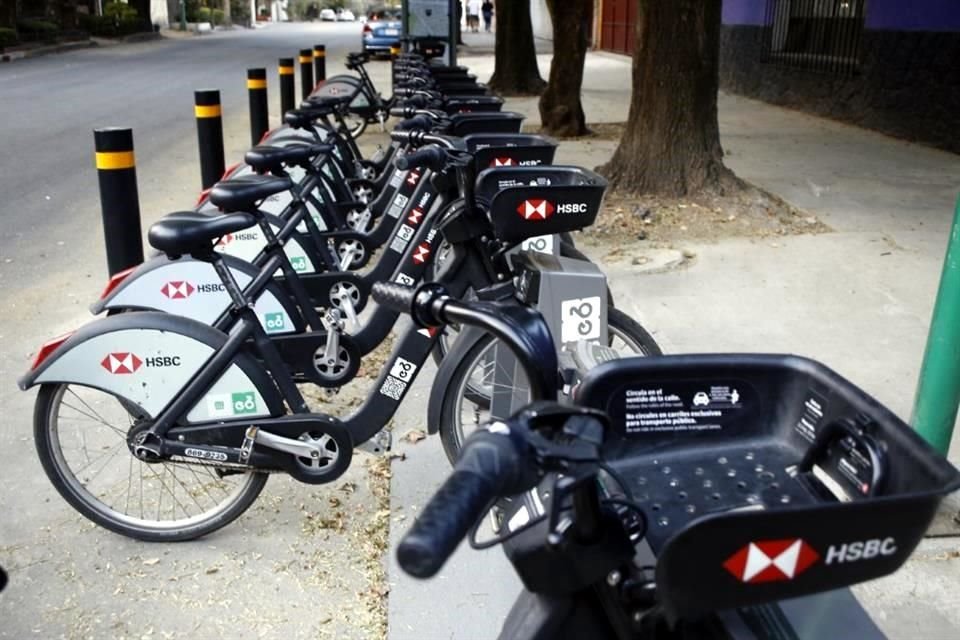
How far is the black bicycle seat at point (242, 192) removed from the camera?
3.61 metres

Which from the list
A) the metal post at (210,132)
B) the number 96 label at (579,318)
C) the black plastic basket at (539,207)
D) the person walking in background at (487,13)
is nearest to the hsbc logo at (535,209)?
the black plastic basket at (539,207)

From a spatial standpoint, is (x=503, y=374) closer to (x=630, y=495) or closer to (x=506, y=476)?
(x=630, y=495)

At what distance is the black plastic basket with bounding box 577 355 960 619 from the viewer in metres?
1.31

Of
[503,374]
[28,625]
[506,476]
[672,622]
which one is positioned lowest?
[28,625]

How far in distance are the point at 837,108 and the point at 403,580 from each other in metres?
12.0

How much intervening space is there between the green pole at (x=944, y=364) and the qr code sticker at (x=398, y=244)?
2437 mm

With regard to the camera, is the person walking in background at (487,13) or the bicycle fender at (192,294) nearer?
the bicycle fender at (192,294)

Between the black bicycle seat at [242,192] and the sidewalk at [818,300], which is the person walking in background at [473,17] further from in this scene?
the black bicycle seat at [242,192]

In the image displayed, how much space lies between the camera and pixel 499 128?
17.8 ft

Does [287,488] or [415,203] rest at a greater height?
[415,203]

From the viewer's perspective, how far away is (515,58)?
16.8m

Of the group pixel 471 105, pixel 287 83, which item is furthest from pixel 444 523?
pixel 287 83

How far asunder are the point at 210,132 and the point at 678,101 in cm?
360

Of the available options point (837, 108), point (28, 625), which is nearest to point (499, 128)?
point (28, 625)
